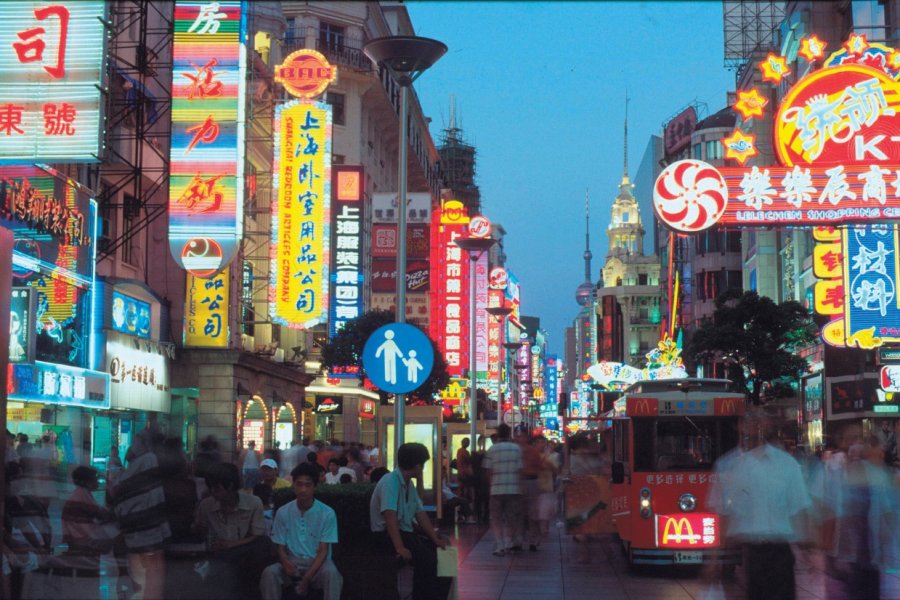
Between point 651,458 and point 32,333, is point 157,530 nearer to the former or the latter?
point 651,458

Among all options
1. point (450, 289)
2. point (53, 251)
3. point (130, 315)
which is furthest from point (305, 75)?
point (53, 251)

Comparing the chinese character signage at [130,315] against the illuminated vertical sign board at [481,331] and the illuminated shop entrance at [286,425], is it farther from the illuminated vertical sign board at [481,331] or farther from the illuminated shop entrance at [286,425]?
the illuminated vertical sign board at [481,331]

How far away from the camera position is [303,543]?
32.6 feet

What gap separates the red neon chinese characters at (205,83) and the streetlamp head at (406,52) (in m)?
12.6

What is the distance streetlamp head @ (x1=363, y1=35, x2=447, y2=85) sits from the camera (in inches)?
623

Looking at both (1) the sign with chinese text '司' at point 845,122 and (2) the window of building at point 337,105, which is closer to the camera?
(1) the sign with chinese text '司' at point 845,122

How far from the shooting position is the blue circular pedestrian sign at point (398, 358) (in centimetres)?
1332

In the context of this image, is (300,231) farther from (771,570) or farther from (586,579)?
(771,570)

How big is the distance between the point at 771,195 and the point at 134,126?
14.7 m

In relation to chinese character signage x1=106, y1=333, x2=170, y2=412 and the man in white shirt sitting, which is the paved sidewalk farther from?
chinese character signage x1=106, y1=333, x2=170, y2=412

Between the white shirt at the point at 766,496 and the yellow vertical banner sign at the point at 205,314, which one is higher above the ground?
the yellow vertical banner sign at the point at 205,314

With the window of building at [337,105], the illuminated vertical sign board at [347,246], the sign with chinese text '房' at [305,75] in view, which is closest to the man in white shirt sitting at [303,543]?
the sign with chinese text '房' at [305,75]

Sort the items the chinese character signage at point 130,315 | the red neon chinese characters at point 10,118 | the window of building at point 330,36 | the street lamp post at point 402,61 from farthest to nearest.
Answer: the window of building at point 330,36, the chinese character signage at point 130,315, the street lamp post at point 402,61, the red neon chinese characters at point 10,118

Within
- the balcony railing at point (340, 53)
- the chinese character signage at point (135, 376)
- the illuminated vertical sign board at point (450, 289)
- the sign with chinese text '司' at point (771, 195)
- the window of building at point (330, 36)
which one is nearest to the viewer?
the sign with chinese text '司' at point (771, 195)
